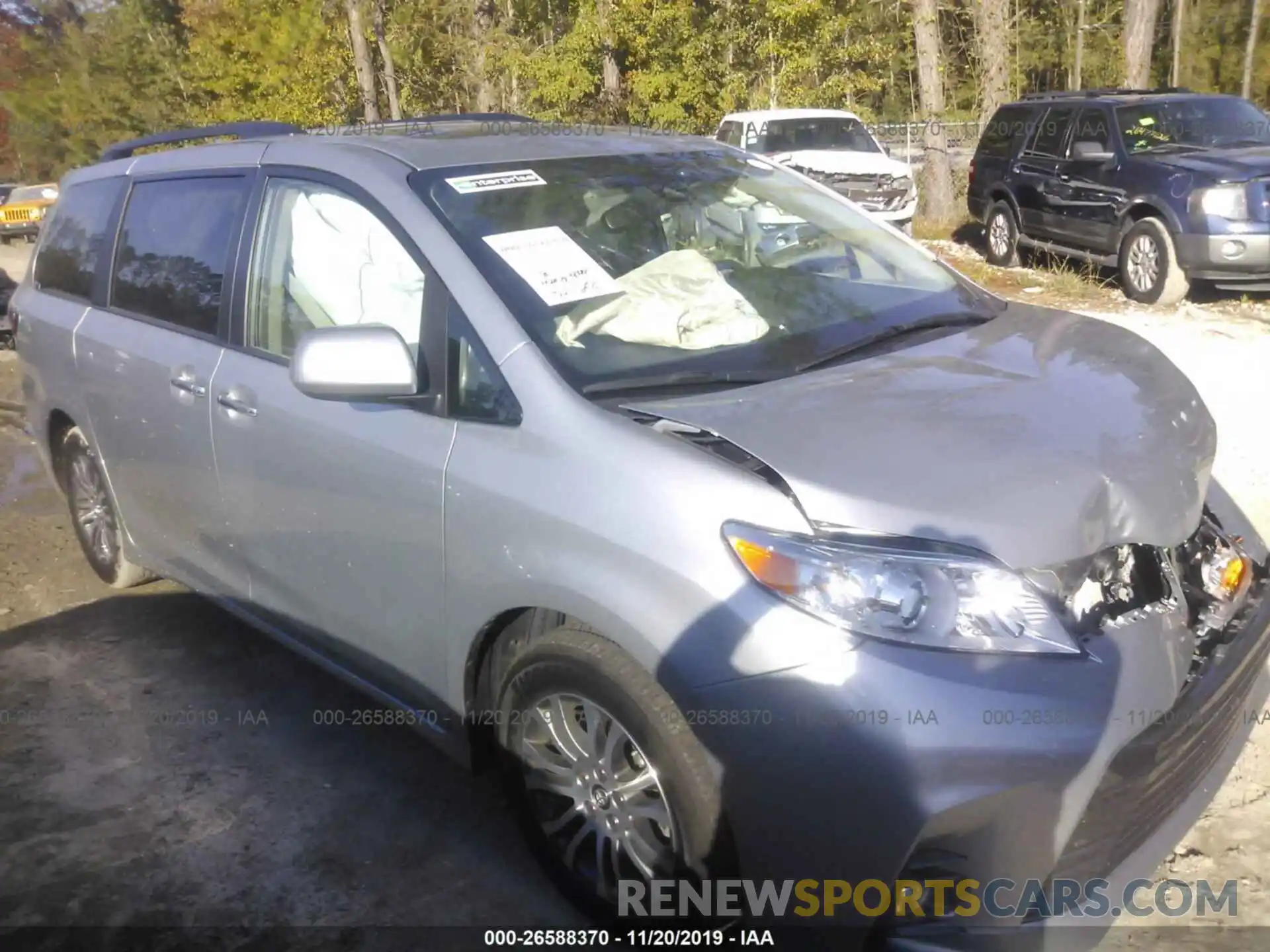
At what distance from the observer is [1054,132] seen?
40.8 ft

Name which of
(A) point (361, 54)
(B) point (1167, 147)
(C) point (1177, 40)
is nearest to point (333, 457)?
(B) point (1167, 147)

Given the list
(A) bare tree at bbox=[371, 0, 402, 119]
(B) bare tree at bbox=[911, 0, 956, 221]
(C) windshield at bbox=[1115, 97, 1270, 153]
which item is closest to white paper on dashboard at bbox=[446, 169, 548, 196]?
(C) windshield at bbox=[1115, 97, 1270, 153]

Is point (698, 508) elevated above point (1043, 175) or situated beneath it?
elevated above

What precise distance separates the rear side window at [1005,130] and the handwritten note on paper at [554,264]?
438 inches

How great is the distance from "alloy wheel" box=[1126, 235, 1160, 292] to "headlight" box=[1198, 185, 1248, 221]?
0.65 meters

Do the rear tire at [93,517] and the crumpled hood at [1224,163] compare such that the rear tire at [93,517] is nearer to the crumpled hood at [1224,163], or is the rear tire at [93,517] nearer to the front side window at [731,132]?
the crumpled hood at [1224,163]

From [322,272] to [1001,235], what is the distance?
449 inches

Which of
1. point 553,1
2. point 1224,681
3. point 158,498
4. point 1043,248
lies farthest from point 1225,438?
point 553,1

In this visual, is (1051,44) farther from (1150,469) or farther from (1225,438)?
(1150,469)

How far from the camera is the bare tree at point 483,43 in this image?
69.9 feet

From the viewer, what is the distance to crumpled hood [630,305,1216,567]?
236cm

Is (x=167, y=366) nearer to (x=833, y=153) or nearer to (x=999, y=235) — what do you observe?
(x=999, y=235)

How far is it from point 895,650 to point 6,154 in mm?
→ 69509

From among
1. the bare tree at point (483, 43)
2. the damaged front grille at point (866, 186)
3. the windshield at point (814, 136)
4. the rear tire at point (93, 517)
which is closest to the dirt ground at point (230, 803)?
the rear tire at point (93, 517)
